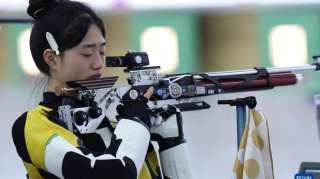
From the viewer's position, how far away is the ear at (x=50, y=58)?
946 millimetres

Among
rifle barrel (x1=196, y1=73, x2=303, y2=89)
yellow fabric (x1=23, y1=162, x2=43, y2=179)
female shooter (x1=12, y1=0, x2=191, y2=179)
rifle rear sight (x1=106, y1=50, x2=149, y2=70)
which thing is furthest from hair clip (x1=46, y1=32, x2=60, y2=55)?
rifle barrel (x1=196, y1=73, x2=303, y2=89)

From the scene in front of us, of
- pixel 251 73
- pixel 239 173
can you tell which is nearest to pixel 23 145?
pixel 239 173

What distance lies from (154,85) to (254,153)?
10.9 inches

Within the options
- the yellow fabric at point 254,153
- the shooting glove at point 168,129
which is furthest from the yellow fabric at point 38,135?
the yellow fabric at point 254,153

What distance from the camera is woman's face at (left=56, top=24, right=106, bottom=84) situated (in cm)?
93

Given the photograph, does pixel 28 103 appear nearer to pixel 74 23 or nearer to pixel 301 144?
pixel 74 23

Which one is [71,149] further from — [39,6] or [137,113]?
[39,6]

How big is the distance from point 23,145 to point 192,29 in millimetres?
1053

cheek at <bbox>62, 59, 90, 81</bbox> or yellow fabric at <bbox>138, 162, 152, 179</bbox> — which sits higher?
cheek at <bbox>62, 59, 90, 81</bbox>

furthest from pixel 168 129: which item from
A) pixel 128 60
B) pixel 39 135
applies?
pixel 39 135

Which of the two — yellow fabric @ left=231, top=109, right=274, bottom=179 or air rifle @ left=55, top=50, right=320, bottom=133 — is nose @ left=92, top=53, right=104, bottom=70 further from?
yellow fabric @ left=231, top=109, right=274, bottom=179

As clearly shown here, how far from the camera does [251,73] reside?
121cm

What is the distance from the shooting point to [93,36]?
947 millimetres

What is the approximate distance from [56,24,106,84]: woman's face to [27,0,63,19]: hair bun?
0.35 feet
